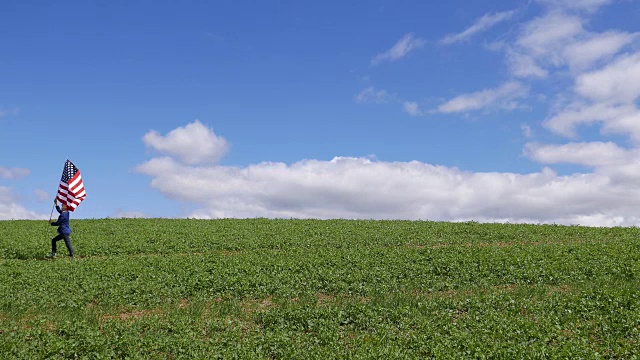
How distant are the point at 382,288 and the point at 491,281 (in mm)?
5084

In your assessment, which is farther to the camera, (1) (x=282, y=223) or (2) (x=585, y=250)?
(1) (x=282, y=223)

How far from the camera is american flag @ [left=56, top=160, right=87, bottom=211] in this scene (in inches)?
1177

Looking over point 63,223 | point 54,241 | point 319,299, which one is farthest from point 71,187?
point 319,299

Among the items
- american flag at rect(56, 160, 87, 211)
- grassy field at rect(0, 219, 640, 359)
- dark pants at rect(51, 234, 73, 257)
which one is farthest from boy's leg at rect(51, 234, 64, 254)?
american flag at rect(56, 160, 87, 211)

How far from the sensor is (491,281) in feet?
77.8

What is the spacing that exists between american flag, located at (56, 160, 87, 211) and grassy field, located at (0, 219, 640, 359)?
3226 mm

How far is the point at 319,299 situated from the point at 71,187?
16812 millimetres

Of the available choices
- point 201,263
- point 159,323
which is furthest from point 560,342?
point 201,263

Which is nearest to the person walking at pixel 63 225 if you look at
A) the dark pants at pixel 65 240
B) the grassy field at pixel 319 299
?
the dark pants at pixel 65 240

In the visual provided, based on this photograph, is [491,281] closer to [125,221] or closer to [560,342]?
[560,342]

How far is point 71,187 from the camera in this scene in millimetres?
29891

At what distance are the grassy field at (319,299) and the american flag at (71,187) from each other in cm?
323

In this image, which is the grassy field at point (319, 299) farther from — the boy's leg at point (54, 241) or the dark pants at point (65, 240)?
the boy's leg at point (54, 241)

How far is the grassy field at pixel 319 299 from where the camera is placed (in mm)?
15523
